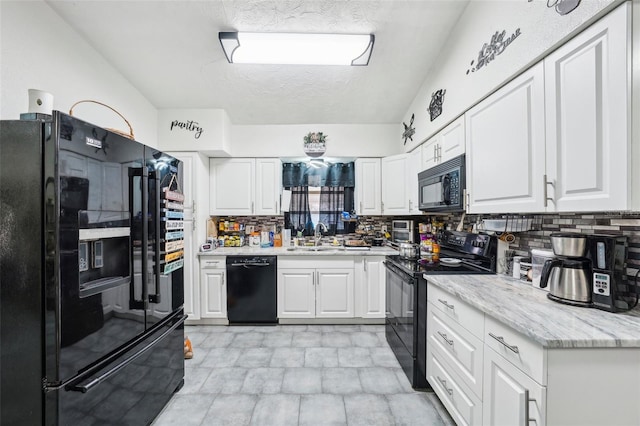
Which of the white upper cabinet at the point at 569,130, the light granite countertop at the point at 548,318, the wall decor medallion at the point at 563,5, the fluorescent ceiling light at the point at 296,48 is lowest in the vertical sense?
the light granite countertop at the point at 548,318

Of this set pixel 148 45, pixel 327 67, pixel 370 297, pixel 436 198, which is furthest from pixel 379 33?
pixel 370 297

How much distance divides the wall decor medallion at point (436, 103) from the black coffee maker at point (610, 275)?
1.55m

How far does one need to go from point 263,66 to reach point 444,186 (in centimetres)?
192

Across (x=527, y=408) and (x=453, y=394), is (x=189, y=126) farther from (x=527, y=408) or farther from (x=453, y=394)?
(x=527, y=408)

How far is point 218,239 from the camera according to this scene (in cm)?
351

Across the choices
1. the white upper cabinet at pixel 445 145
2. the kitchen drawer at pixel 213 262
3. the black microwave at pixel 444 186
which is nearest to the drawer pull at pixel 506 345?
the black microwave at pixel 444 186

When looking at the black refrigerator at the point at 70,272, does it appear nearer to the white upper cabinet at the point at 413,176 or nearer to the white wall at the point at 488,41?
the white wall at the point at 488,41

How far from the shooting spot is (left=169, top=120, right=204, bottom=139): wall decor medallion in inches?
122

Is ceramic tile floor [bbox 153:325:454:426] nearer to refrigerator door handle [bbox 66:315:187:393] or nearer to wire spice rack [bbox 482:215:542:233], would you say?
refrigerator door handle [bbox 66:315:187:393]

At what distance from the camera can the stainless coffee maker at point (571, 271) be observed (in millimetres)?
1193

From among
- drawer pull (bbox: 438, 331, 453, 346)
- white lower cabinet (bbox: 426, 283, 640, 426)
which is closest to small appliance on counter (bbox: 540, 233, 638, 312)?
white lower cabinet (bbox: 426, 283, 640, 426)

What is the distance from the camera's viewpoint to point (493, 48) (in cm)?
160

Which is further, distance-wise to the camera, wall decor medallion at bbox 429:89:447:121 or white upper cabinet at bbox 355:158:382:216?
white upper cabinet at bbox 355:158:382:216

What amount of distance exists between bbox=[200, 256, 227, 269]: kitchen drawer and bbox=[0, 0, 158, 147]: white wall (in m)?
1.60
